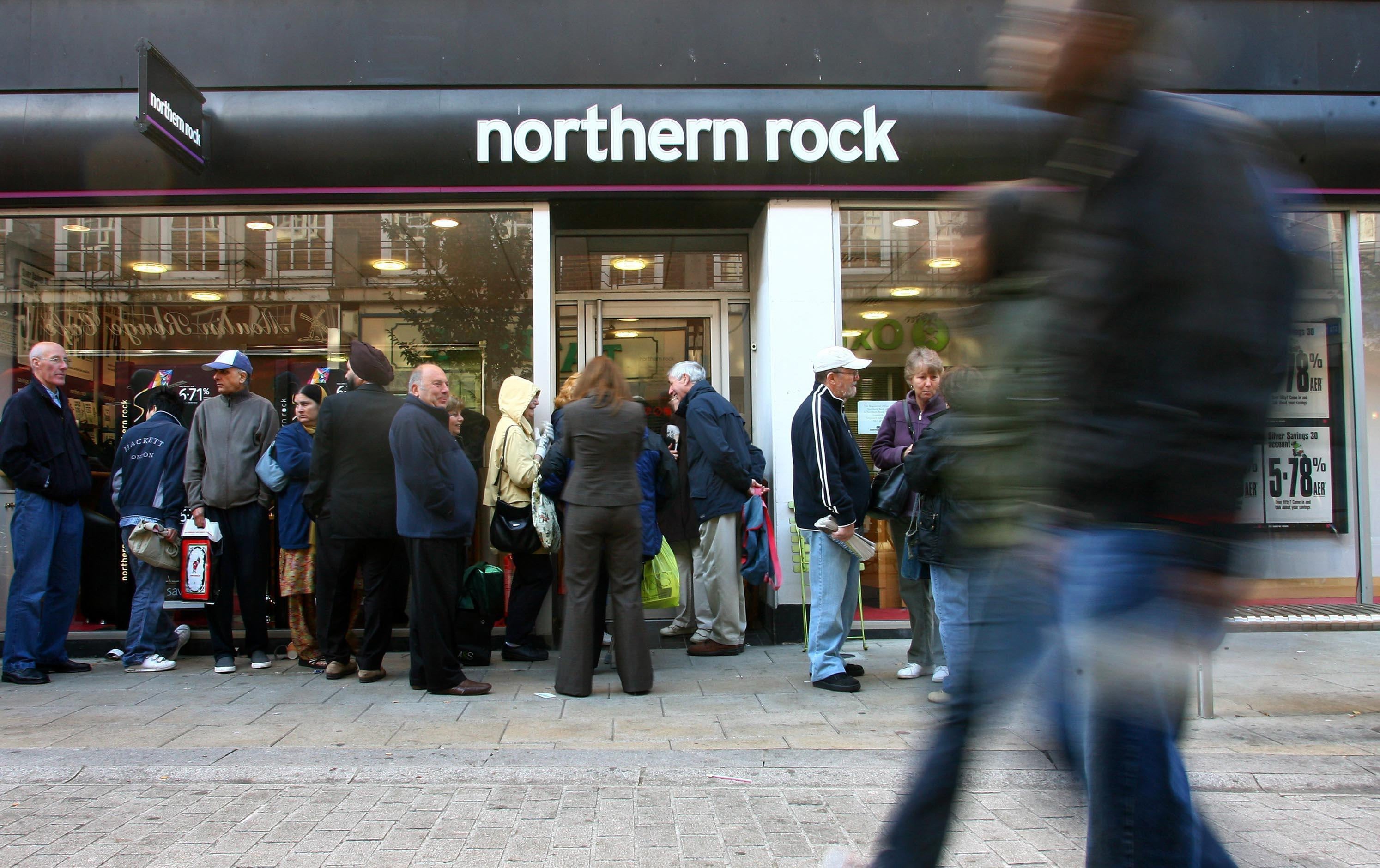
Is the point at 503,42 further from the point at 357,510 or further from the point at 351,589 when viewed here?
the point at 351,589

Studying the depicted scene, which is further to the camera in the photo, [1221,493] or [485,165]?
[485,165]

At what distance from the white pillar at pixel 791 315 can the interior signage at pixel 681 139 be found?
42 centimetres

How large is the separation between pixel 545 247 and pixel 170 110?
8.22ft

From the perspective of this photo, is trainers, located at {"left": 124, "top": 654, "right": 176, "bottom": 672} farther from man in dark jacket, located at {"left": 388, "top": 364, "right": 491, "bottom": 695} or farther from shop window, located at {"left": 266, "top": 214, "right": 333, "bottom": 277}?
shop window, located at {"left": 266, "top": 214, "right": 333, "bottom": 277}

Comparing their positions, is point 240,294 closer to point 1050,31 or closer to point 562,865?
point 562,865

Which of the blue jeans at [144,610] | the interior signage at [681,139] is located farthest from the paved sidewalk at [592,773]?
the interior signage at [681,139]

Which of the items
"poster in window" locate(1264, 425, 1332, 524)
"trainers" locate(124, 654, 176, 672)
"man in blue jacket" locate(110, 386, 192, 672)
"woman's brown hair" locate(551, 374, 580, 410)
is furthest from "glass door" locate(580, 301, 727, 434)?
"poster in window" locate(1264, 425, 1332, 524)

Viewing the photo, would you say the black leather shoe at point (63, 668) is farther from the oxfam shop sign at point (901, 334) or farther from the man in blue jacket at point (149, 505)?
the oxfam shop sign at point (901, 334)

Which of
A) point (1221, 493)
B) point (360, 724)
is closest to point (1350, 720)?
point (1221, 493)

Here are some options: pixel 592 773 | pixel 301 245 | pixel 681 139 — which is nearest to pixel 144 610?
pixel 301 245

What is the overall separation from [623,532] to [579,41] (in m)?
3.59

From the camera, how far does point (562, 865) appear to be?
3.14m

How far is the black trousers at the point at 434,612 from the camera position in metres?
5.58

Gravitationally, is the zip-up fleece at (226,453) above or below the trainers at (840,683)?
above
